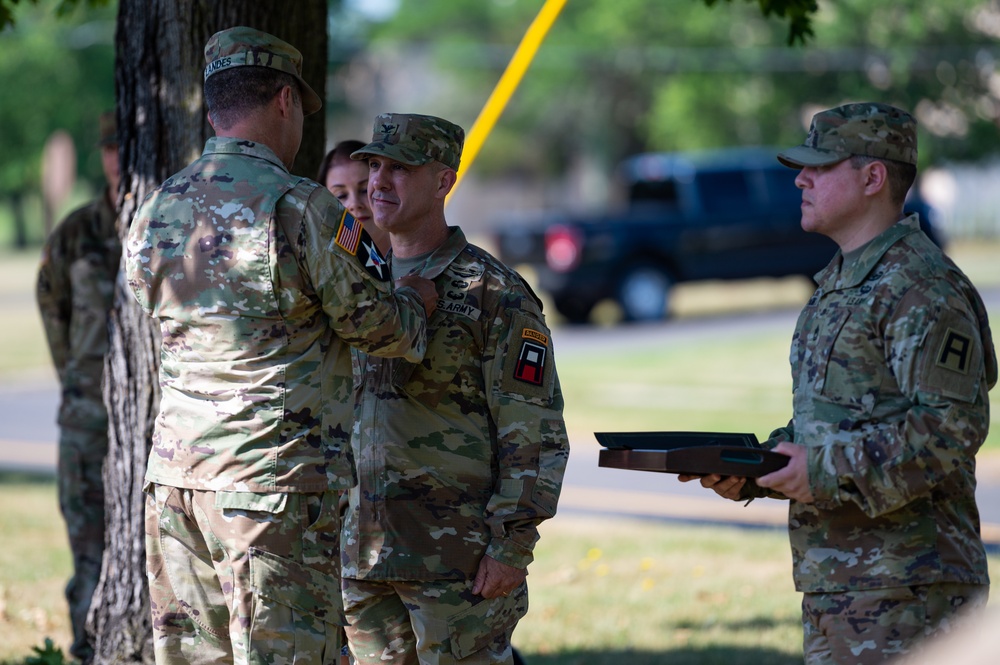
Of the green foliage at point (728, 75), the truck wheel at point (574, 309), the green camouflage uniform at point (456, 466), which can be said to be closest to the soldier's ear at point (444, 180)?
the green camouflage uniform at point (456, 466)

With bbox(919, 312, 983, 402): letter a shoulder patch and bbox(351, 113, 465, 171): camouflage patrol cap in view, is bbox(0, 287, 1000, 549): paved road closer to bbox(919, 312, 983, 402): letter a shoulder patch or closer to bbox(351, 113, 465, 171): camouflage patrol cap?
bbox(919, 312, 983, 402): letter a shoulder patch

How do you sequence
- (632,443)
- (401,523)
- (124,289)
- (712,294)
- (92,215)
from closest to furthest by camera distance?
1. (632,443)
2. (401,523)
3. (124,289)
4. (92,215)
5. (712,294)

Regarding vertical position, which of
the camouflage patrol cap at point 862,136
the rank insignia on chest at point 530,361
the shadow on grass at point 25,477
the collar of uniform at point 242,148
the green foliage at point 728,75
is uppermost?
the green foliage at point 728,75

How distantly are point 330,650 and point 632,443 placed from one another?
96cm

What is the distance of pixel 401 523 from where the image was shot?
3.72 meters

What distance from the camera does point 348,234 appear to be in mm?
3311

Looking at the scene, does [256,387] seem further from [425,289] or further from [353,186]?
[353,186]

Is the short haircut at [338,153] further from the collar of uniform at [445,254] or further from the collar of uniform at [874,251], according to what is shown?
the collar of uniform at [874,251]

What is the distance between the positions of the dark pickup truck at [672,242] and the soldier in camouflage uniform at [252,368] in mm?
16695

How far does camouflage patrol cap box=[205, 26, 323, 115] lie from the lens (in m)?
3.37

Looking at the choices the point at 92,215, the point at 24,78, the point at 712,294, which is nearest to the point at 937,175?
the point at 712,294

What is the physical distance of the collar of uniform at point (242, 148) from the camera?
3.38m

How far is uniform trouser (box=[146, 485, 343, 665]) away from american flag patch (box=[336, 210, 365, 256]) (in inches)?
25.3

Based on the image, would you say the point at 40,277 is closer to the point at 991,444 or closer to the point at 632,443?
the point at 632,443
